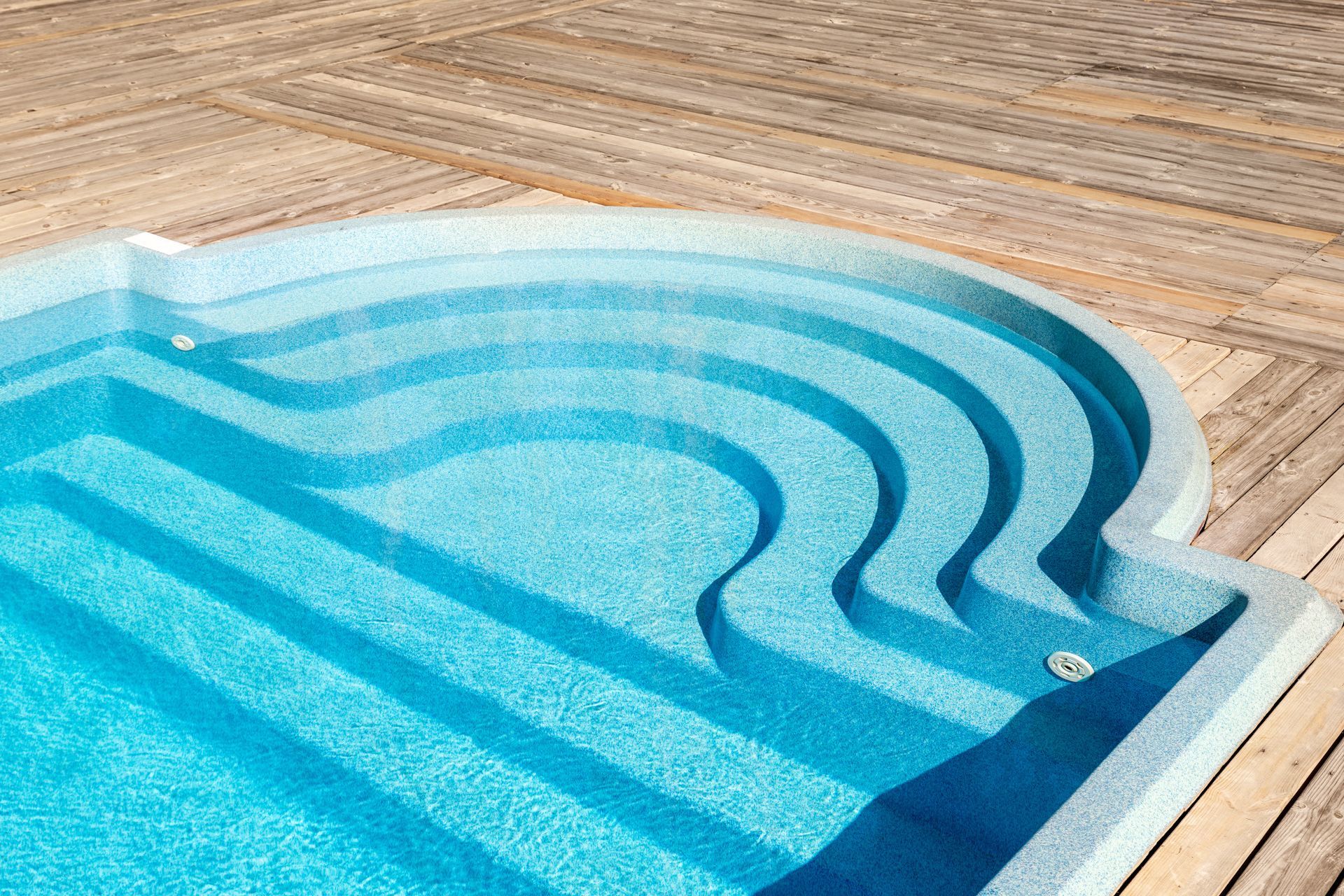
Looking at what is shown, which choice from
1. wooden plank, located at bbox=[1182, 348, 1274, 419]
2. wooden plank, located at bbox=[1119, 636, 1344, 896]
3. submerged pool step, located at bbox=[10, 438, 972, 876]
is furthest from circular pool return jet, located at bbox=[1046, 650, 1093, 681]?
wooden plank, located at bbox=[1182, 348, 1274, 419]

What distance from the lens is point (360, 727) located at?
3133mm

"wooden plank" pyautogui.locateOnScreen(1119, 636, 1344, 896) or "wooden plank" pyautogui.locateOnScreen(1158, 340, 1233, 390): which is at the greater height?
"wooden plank" pyautogui.locateOnScreen(1158, 340, 1233, 390)

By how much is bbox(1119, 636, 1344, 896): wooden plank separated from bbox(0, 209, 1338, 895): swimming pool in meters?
0.05

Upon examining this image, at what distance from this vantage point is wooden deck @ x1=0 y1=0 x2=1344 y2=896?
138 inches

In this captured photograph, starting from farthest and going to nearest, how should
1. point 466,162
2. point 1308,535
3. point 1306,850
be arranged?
point 466,162 < point 1308,535 < point 1306,850

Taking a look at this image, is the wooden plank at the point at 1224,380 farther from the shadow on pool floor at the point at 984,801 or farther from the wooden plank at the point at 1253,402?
the shadow on pool floor at the point at 984,801

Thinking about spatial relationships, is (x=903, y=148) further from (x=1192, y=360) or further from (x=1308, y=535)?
(x=1308, y=535)

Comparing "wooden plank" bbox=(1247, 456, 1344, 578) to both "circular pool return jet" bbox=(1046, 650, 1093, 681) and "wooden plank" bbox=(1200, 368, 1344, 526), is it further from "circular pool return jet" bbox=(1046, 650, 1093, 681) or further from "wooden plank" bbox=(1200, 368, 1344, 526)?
"circular pool return jet" bbox=(1046, 650, 1093, 681)

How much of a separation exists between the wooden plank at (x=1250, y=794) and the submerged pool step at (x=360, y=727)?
855 mm

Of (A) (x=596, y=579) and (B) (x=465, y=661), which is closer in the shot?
(B) (x=465, y=661)

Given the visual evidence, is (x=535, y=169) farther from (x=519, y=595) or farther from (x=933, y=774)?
(x=933, y=774)

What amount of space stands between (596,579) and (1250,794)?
5.96 ft

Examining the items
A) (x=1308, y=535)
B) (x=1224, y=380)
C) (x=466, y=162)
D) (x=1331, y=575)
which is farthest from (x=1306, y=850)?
(x=466, y=162)

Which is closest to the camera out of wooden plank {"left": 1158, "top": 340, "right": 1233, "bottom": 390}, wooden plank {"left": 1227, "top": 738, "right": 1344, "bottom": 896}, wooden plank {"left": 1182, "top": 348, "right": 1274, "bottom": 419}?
wooden plank {"left": 1227, "top": 738, "right": 1344, "bottom": 896}
